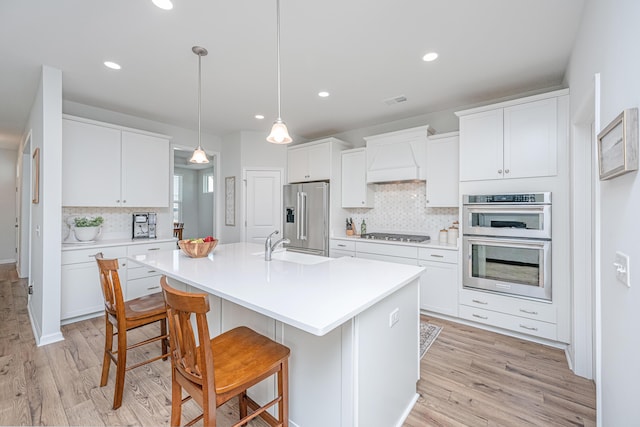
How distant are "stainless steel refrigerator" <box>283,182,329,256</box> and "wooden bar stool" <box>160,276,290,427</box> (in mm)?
2902

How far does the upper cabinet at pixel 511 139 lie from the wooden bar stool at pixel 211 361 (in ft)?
9.30

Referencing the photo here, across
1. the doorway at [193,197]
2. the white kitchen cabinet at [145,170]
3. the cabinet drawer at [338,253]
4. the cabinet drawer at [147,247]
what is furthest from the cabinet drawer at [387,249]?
the doorway at [193,197]

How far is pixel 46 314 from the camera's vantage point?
269 centimetres

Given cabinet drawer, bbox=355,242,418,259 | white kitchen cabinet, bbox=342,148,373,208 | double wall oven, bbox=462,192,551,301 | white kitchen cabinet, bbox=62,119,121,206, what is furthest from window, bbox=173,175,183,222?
double wall oven, bbox=462,192,551,301

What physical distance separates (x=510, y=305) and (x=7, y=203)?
9597 millimetres

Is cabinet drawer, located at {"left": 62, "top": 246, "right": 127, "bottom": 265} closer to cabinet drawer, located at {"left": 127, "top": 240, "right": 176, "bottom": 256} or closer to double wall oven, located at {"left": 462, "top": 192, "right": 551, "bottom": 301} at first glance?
cabinet drawer, located at {"left": 127, "top": 240, "right": 176, "bottom": 256}

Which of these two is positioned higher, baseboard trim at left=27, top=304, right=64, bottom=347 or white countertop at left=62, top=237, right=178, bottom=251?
white countertop at left=62, top=237, right=178, bottom=251

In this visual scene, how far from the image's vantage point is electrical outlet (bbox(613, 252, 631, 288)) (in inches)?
41.6

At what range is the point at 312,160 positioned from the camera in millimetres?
4656

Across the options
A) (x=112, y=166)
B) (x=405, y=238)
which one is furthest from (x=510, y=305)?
(x=112, y=166)

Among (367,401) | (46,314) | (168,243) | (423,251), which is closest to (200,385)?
(367,401)

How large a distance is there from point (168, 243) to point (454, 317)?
3.94 m

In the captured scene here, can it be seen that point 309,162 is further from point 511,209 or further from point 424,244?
point 511,209

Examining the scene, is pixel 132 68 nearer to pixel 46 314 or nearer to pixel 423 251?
pixel 46 314
